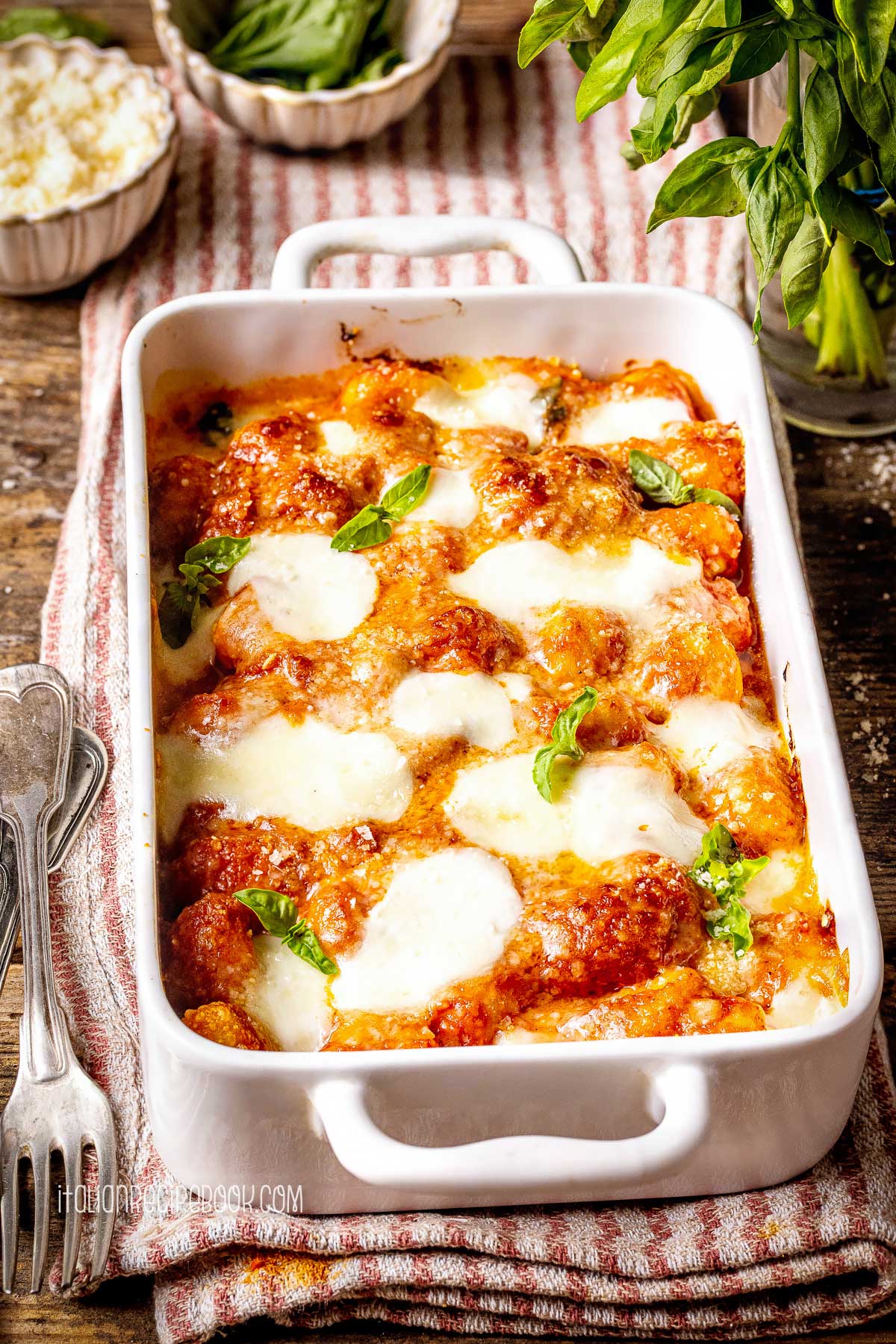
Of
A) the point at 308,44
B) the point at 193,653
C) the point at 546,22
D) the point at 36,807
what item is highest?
the point at 546,22

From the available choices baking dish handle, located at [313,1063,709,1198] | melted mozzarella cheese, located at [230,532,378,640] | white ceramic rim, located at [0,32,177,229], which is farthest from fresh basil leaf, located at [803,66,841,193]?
white ceramic rim, located at [0,32,177,229]

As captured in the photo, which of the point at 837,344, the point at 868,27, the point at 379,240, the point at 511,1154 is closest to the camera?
the point at 511,1154

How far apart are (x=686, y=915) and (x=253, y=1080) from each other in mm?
627

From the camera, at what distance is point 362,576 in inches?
92.6

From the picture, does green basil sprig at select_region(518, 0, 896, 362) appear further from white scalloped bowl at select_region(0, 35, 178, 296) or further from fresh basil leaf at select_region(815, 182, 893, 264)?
white scalloped bowl at select_region(0, 35, 178, 296)

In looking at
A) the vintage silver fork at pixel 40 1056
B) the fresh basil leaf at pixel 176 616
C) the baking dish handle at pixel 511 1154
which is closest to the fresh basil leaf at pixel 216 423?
the fresh basil leaf at pixel 176 616

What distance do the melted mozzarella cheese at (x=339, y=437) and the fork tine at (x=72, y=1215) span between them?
1160 mm

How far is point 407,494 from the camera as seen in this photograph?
8.00 ft

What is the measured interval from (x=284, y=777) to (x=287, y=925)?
22cm

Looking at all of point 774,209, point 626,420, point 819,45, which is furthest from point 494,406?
point 819,45

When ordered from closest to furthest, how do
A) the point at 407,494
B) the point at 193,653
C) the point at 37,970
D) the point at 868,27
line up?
the point at 868,27 → the point at 37,970 → the point at 193,653 → the point at 407,494

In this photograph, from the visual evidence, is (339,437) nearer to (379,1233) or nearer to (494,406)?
(494,406)

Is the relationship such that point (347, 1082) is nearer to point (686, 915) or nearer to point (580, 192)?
point (686, 915)

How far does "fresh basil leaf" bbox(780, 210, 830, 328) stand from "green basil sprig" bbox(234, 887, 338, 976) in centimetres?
→ 103
